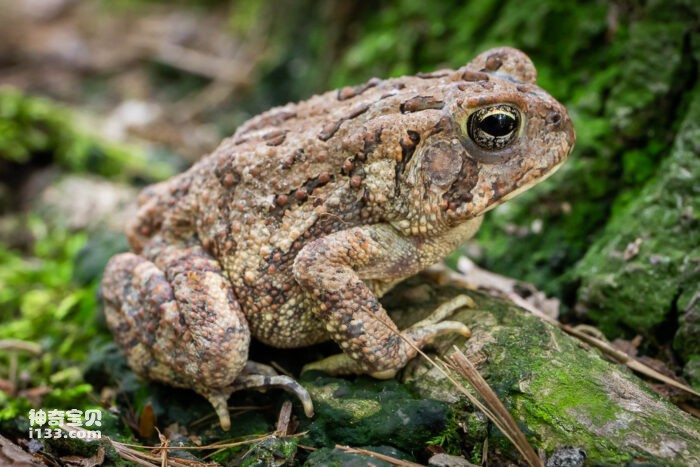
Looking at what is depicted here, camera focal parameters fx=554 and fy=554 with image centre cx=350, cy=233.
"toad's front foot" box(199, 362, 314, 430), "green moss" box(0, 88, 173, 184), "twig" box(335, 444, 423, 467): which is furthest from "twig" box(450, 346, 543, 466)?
"green moss" box(0, 88, 173, 184)

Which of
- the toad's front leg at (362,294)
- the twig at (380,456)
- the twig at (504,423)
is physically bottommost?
the twig at (380,456)

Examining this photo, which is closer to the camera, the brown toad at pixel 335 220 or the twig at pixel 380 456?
the twig at pixel 380 456

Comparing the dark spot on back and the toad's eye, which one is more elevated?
the dark spot on back

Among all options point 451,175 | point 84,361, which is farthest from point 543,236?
point 84,361

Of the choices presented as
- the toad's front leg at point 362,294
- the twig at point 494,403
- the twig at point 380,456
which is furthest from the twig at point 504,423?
the twig at point 380,456

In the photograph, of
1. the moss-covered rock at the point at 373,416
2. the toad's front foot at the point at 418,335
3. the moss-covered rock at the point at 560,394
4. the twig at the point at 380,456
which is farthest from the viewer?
the toad's front foot at the point at 418,335

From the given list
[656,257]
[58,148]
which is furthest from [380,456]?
[58,148]

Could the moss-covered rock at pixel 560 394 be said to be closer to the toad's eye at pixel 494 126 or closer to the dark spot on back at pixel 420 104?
the toad's eye at pixel 494 126

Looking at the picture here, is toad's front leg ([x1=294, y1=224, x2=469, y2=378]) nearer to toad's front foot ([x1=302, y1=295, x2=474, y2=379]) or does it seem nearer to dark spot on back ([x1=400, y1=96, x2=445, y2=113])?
toad's front foot ([x1=302, y1=295, x2=474, y2=379])
